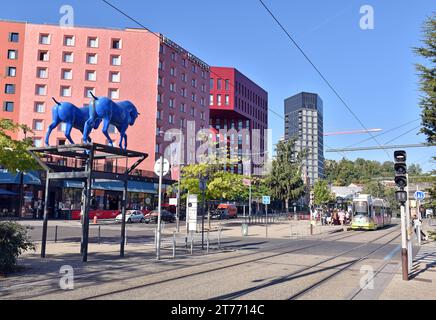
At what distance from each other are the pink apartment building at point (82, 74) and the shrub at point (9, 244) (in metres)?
43.6

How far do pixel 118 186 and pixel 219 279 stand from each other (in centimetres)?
4293

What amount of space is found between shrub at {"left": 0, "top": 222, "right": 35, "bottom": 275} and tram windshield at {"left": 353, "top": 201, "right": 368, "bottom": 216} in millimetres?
30888

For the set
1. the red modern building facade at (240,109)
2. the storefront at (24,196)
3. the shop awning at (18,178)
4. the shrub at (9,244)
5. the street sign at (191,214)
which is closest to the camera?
the shrub at (9,244)

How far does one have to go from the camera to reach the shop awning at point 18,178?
4259 cm

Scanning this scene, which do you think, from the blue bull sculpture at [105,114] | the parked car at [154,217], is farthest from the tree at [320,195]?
the blue bull sculpture at [105,114]

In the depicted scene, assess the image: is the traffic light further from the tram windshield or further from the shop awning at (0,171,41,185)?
the shop awning at (0,171,41,185)

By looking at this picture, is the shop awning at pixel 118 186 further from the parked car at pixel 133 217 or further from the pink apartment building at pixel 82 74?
the parked car at pixel 133 217

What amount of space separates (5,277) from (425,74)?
1226 cm

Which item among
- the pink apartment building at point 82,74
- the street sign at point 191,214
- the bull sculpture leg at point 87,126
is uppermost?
the pink apartment building at point 82,74

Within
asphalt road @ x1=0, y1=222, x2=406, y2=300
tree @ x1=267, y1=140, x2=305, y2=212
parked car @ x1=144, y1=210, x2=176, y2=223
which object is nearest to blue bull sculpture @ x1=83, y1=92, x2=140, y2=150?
asphalt road @ x1=0, y1=222, x2=406, y2=300

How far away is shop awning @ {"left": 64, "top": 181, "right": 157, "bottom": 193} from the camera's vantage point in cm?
4694

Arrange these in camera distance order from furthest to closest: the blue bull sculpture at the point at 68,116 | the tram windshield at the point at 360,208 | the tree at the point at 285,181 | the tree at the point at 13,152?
the tree at the point at 285,181 → the tram windshield at the point at 360,208 → the blue bull sculpture at the point at 68,116 → the tree at the point at 13,152

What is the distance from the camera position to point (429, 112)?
11.3 metres
